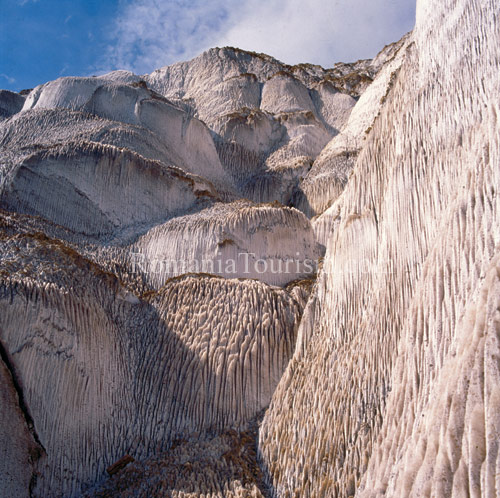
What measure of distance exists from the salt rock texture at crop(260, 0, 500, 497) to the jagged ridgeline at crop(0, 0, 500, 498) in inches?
0.5

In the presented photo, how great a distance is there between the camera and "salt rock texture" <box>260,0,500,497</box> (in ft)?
7.70

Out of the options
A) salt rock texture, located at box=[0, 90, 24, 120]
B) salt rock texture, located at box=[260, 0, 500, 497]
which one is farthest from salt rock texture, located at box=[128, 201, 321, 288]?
salt rock texture, located at box=[0, 90, 24, 120]

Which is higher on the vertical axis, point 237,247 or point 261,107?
point 261,107

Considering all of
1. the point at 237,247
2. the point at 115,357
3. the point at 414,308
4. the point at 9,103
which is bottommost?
the point at 115,357

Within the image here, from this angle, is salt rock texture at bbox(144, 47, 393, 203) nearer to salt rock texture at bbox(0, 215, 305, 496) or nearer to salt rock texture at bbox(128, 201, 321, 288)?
salt rock texture at bbox(128, 201, 321, 288)

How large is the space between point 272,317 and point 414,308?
1.90 meters

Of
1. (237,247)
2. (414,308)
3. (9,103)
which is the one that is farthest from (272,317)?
(9,103)

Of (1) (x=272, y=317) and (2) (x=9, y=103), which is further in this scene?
(2) (x=9, y=103)

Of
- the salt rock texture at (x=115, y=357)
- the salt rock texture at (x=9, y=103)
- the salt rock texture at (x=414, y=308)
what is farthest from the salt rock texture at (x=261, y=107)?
the salt rock texture at (x=414, y=308)

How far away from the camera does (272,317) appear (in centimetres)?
486

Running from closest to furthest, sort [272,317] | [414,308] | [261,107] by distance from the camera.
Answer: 1. [414,308]
2. [272,317]
3. [261,107]

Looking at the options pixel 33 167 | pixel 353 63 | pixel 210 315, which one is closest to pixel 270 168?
pixel 33 167

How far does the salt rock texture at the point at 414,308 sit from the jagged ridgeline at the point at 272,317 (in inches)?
0.5

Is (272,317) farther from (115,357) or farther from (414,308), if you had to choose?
(414,308)
